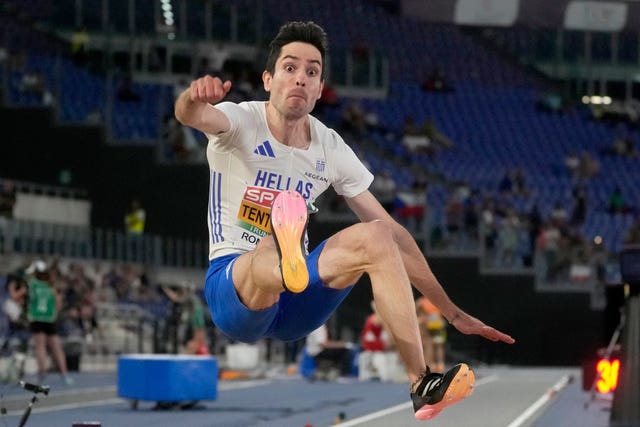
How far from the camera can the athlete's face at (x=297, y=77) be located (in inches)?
253

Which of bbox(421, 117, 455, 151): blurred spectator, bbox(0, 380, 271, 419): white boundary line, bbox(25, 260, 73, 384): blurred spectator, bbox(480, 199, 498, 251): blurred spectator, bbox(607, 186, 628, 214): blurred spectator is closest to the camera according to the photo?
bbox(0, 380, 271, 419): white boundary line

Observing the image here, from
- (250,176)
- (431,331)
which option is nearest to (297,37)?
(250,176)

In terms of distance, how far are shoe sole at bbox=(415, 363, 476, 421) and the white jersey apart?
1320mm

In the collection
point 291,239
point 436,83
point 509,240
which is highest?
point 436,83

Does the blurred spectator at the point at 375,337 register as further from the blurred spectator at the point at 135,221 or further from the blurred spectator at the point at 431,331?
the blurred spectator at the point at 135,221

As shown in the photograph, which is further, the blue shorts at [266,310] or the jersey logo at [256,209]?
the jersey logo at [256,209]

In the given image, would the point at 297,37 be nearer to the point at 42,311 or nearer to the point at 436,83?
the point at 42,311

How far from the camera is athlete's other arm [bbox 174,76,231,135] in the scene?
225 inches

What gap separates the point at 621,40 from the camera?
39812 millimetres

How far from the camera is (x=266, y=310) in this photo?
6.43 metres

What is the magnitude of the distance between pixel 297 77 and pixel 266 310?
111 cm

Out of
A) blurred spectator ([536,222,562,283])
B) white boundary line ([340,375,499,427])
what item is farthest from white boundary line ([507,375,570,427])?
blurred spectator ([536,222,562,283])

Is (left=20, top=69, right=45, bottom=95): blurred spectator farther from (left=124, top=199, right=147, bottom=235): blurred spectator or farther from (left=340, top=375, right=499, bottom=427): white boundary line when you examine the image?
(left=340, top=375, right=499, bottom=427): white boundary line

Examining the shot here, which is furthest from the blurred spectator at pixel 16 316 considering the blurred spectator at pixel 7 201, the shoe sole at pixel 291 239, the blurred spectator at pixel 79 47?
the shoe sole at pixel 291 239
